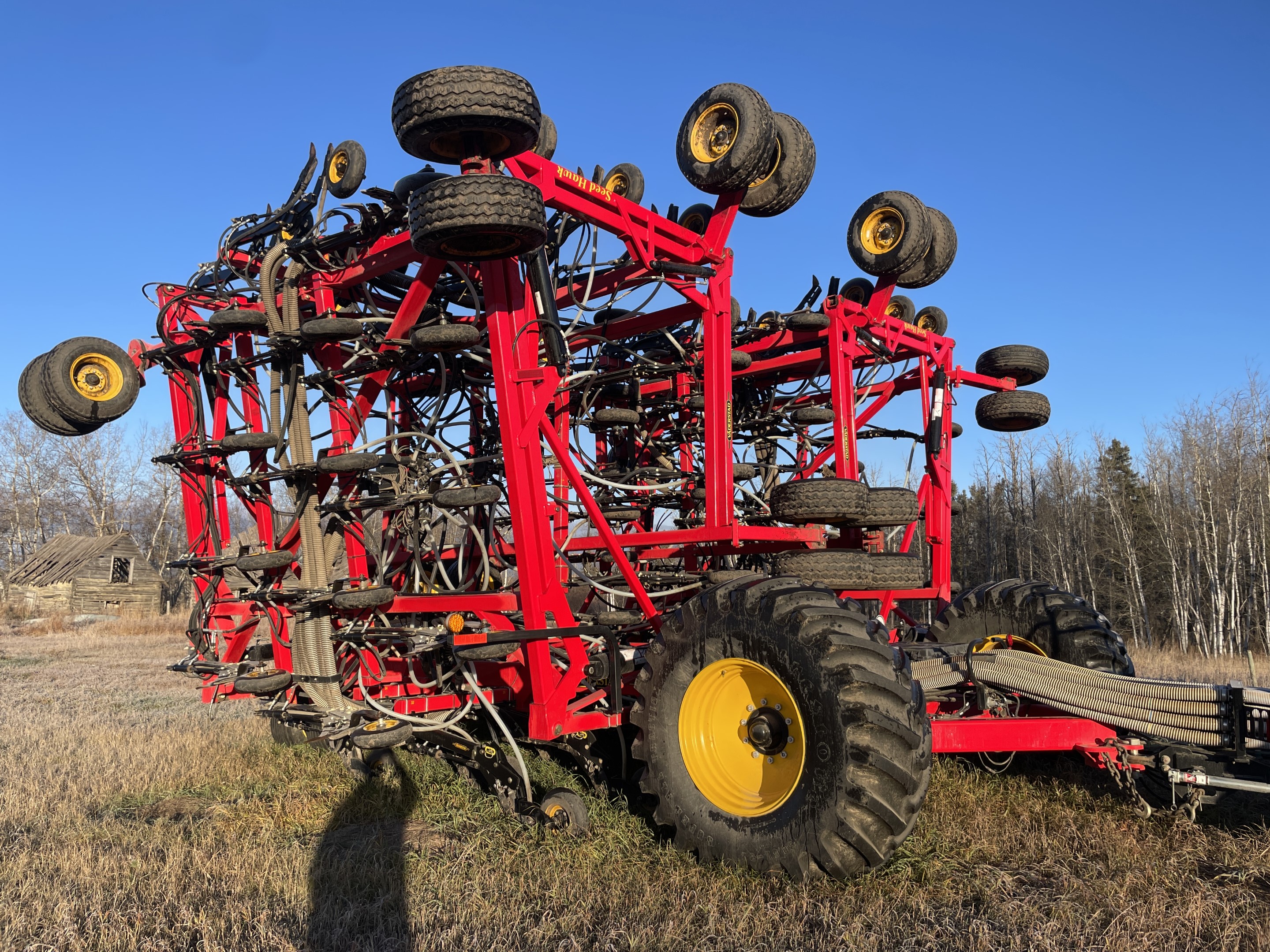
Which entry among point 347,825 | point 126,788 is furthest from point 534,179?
point 126,788

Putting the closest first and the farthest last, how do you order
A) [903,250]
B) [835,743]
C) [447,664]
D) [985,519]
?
[835,743] < [447,664] < [903,250] < [985,519]

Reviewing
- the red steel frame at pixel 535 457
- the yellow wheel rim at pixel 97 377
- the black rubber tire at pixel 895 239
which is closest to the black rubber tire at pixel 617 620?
the red steel frame at pixel 535 457

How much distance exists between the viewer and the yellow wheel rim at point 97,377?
22.5 ft

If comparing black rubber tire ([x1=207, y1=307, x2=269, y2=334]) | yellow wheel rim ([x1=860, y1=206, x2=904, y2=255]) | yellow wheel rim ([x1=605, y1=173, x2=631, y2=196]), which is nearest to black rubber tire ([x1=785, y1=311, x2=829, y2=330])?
yellow wheel rim ([x1=860, y1=206, x2=904, y2=255])

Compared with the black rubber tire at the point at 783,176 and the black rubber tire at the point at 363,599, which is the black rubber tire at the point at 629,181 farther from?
the black rubber tire at the point at 363,599

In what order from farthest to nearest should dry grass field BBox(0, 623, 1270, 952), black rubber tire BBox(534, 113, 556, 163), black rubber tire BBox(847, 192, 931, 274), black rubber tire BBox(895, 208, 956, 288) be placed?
1. black rubber tire BBox(895, 208, 956, 288)
2. black rubber tire BBox(847, 192, 931, 274)
3. black rubber tire BBox(534, 113, 556, 163)
4. dry grass field BBox(0, 623, 1270, 952)

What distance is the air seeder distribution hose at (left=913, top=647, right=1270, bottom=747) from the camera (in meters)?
4.59

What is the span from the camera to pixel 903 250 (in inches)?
347

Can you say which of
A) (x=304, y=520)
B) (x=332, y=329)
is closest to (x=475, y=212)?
(x=332, y=329)

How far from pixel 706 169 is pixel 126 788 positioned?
6391 millimetres

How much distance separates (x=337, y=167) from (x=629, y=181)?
9.38 feet

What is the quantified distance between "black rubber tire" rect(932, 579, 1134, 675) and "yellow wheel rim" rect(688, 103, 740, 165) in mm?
4173

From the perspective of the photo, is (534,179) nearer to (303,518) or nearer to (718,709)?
(303,518)

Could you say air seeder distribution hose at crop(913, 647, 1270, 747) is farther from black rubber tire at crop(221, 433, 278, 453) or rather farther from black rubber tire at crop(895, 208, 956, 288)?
black rubber tire at crop(895, 208, 956, 288)
